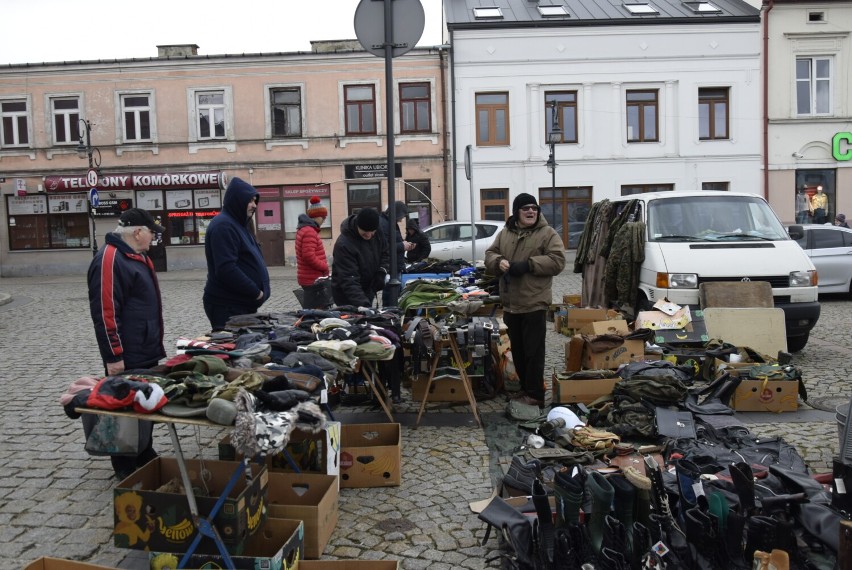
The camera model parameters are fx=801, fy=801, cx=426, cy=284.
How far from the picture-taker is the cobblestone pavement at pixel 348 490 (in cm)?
424

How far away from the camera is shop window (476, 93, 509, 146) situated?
27828 millimetres

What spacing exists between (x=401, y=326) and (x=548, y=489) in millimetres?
2500

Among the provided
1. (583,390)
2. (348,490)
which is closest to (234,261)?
(348,490)

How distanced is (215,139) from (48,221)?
6.78 m

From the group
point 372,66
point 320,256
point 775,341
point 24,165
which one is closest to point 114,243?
point 320,256

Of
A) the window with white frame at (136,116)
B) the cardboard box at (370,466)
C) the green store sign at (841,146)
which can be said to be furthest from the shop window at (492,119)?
the cardboard box at (370,466)

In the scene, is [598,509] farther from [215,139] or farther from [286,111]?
[215,139]

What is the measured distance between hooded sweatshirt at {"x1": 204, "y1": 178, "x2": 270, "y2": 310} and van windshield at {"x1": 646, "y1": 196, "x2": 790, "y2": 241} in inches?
208

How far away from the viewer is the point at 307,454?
481 centimetres

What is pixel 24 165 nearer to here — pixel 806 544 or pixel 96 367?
pixel 96 367

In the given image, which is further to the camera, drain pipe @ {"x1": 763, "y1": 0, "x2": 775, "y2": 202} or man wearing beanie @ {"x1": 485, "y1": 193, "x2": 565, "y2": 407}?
drain pipe @ {"x1": 763, "y1": 0, "x2": 775, "y2": 202}

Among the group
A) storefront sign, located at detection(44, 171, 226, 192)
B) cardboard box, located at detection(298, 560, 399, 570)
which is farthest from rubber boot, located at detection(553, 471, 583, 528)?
storefront sign, located at detection(44, 171, 226, 192)

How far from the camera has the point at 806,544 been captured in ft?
11.9

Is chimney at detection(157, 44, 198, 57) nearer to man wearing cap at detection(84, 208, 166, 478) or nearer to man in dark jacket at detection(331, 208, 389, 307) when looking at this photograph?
man in dark jacket at detection(331, 208, 389, 307)
